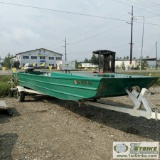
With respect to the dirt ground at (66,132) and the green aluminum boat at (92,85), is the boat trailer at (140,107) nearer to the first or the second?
the green aluminum boat at (92,85)

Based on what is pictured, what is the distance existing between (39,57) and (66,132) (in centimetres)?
7097

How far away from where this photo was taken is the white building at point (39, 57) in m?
71.9

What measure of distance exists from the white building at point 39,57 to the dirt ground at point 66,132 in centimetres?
6359

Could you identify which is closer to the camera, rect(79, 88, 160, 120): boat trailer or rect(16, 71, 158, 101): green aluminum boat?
rect(79, 88, 160, 120): boat trailer

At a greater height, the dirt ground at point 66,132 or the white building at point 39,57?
the white building at point 39,57

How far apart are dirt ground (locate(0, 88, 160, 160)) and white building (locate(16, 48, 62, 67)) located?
63593 millimetres

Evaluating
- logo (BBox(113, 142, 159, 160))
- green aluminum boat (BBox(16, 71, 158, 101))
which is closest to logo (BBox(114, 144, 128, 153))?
logo (BBox(113, 142, 159, 160))

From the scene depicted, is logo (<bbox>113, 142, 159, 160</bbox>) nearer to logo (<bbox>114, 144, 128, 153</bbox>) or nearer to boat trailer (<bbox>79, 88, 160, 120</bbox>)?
logo (<bbox>114, 144, 128, 153</bbox>)

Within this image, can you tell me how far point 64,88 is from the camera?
672cm

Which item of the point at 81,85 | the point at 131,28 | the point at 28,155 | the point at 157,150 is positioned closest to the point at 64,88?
the point at 81,85

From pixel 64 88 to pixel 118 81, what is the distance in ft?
6.01

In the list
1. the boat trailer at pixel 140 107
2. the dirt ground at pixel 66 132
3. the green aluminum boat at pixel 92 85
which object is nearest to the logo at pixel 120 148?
the dirt ground at pixel 66 132

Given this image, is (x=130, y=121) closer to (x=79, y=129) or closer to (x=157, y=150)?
(x=79, y=129)

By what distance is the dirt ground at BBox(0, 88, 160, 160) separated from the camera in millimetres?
4707
